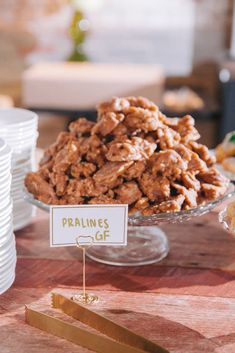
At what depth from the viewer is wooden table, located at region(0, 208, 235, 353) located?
999mm

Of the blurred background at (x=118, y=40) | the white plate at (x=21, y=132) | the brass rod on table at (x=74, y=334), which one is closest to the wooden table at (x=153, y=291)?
the brass rod on table at (x=74, y=334)

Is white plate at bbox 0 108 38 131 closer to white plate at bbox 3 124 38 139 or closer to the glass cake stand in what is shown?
white plate at bbox 3 124 38 139

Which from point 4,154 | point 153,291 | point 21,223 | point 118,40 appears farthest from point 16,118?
point 118,40

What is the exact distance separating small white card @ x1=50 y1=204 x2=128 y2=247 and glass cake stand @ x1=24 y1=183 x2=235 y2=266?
0.05m

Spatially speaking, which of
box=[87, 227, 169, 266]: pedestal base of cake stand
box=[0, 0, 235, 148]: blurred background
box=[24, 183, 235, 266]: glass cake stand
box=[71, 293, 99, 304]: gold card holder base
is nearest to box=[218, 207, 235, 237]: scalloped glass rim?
box=[24, 183, 235, 266]: glass cake stand

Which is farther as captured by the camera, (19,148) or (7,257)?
(19,148)

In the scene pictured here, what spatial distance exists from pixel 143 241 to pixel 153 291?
0.24 metres

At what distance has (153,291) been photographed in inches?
45.6

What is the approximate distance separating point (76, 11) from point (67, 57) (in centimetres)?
31

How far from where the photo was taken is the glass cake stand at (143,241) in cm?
117

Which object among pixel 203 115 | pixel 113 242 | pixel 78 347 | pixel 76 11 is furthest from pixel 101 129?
pixel 76 11

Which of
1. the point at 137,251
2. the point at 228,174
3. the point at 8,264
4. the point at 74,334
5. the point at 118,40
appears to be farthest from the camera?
the point at 118,40

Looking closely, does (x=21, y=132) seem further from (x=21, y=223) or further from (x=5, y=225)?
(x=5, y=225)

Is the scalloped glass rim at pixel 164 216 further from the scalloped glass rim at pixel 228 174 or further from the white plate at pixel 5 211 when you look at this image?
the scalloped glass rim at pixel 228 174
